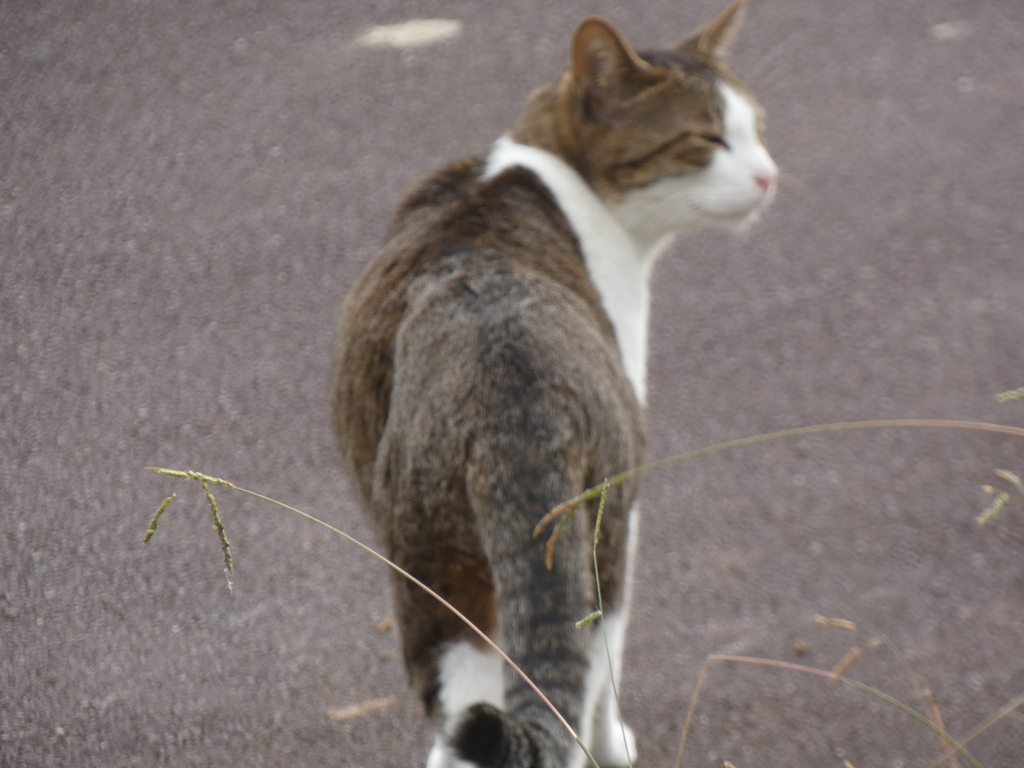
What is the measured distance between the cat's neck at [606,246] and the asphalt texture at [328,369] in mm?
834

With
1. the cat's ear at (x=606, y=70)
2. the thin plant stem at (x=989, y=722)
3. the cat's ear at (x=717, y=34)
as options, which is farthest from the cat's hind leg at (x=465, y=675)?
the cat's ear at (x=717, y=34)

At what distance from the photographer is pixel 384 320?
197 cm

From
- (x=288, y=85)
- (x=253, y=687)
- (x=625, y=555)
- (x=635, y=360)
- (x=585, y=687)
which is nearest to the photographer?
(x=585, y=687)

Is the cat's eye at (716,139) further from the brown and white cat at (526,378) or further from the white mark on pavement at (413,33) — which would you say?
the white mark on pavement at (413,33)

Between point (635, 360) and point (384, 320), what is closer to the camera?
point (384, 320)

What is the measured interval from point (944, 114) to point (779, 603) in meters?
2.86

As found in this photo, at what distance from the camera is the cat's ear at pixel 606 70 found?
7.62 ft

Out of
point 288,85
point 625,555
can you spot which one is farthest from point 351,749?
point 288,85

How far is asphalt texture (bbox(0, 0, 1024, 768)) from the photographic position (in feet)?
8.20

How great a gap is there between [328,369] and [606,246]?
1.31m

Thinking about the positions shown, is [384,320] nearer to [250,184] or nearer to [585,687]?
[585,687]

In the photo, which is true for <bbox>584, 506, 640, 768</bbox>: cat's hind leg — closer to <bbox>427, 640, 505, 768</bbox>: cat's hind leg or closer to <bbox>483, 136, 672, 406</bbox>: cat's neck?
<bbox>427, 640, 505, 768</bbox>: cat's hind leg

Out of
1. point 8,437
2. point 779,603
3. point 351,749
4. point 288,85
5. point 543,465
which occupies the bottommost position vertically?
point 779,603

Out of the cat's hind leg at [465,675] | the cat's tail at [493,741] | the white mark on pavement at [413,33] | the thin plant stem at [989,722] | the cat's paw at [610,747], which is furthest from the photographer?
the white mark on pavement at [413,33]
